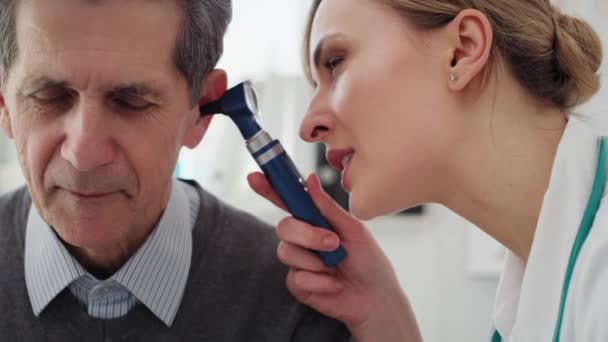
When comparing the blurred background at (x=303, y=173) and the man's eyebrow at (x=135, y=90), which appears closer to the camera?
the man's eyebrow at (x=135, y=90)

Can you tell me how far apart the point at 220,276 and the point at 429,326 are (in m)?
1.11

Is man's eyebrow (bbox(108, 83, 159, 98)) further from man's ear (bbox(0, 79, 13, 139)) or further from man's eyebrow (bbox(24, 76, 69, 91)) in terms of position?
man's ear (bbox(0, 79, 13, 139))

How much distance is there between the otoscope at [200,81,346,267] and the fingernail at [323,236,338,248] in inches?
0.9

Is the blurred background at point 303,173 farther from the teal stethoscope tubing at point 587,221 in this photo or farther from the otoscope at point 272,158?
the teal stethoscope tubing at point 587,221

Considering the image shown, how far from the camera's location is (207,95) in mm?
1077

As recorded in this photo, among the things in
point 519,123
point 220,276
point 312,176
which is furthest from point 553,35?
point 220,276

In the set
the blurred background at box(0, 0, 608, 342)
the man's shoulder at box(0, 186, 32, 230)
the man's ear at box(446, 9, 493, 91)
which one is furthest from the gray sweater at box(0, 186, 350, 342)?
the blurred background at box(0, 0, 608, 342)

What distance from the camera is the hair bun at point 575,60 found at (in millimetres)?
974

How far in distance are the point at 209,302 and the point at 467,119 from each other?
488 millimetres

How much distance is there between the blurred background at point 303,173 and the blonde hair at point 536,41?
→ 1.00 m

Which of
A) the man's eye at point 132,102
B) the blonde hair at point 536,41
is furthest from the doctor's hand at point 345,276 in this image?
the blonde hair at point 536,41

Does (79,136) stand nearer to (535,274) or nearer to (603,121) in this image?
(535,274)

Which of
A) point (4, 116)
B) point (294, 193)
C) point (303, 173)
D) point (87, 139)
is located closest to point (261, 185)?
point (294, 193)

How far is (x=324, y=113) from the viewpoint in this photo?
1010 millimetres
